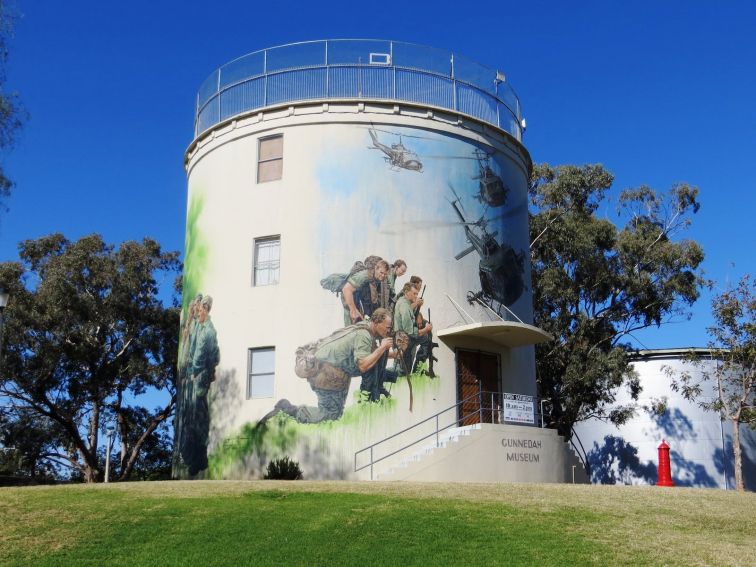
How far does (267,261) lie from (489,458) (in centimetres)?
858

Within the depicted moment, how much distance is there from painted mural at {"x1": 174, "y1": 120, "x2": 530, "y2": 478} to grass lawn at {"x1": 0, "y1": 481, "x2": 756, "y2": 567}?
6.39m

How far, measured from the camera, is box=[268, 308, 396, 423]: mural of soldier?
24.0 metres

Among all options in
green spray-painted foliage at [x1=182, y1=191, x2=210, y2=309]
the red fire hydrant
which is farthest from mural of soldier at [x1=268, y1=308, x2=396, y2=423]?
the red fire hydrant

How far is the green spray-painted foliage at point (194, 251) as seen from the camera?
90.5ft

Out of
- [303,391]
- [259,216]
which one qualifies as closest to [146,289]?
[259,216]

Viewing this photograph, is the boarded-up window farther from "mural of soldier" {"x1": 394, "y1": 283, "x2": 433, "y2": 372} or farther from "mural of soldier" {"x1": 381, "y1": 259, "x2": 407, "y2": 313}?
"mural of soldier" {"x1": 394, "y1": 283, "x2": 433, "y2": 372}

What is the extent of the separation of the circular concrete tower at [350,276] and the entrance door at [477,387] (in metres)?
0.06

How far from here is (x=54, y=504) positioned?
15.3 m

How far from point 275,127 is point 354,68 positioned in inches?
117

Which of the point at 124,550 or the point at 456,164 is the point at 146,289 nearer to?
the point at 456,164

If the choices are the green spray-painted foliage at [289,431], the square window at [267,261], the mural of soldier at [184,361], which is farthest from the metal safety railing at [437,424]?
the mural of soldier at [184,361]

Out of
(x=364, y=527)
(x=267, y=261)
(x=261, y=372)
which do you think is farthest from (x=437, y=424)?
(x=364, y=527)

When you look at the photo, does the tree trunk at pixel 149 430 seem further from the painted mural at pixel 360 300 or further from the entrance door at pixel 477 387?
the entrance door at pixel 477 387

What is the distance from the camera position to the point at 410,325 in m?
24.8
